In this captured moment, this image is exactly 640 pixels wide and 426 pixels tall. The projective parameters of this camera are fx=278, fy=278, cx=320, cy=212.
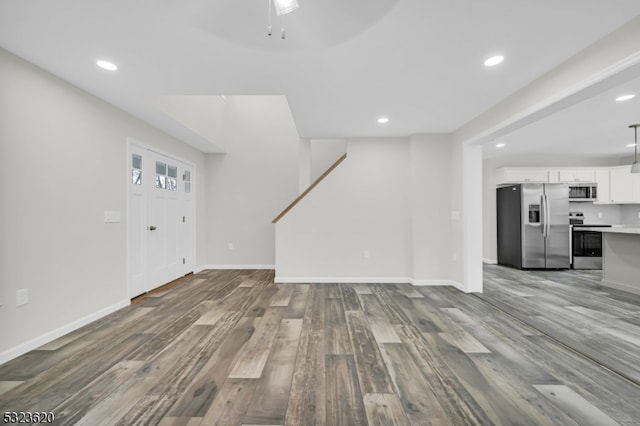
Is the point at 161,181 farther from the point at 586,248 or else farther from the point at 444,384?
the point at 586,248

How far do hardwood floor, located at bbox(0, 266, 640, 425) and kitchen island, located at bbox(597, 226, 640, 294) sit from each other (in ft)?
2.76

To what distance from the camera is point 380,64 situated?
2365mm

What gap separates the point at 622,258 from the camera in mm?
4098

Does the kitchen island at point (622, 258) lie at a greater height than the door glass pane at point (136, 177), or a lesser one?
lesser

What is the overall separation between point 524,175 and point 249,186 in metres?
5.91

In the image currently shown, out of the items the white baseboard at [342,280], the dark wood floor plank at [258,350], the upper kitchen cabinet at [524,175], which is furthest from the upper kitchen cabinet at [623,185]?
the dark wood floor plank at [258,350]

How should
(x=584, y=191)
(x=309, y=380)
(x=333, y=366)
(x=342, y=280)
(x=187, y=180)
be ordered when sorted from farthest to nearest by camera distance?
(x=584, y=191) < (x=187, y=180) < (x=342, y=280) < (x=333, y=366) < (x=309, y=380)

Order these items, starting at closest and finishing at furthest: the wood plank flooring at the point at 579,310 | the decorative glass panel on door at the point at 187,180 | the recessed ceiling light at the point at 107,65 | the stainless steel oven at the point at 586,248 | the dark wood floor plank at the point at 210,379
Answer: the dark wood floor plank at the point at 210,379
the wood plank flooring at the point at 579,310
the recessed ceiling light at the point at 107,65
the decorative glass panel on door at the point at 187,180
the stainless steel oven at the point at 586,248

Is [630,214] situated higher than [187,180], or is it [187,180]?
[187,180]

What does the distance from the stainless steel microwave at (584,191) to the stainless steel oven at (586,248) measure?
0.70 metres

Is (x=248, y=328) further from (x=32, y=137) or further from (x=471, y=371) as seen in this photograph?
(x=32, y=137)

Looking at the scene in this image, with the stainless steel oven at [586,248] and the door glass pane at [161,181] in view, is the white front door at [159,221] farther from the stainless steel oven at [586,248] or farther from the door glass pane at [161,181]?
the stainless steel oven at [586,248]

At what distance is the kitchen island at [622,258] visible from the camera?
3898 millimetres

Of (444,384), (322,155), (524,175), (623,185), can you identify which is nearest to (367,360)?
(444,384)
